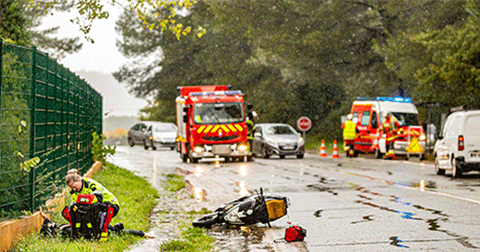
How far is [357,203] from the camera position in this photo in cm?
1302

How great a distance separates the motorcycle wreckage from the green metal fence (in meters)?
2.38

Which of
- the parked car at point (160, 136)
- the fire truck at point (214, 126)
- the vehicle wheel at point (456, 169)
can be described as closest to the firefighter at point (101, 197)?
the vehicle wheel at point (456, 169)

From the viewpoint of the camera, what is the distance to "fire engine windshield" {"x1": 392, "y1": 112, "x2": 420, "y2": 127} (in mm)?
29469

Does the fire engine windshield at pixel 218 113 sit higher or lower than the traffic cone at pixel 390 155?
higher

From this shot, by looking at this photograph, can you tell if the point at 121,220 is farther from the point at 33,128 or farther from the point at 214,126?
the point at 214,126

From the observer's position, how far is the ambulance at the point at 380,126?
28422 millimetres

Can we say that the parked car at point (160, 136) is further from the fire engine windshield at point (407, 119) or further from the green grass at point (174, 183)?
the green grass at point (174, 183)

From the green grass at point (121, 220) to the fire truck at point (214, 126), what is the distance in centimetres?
826

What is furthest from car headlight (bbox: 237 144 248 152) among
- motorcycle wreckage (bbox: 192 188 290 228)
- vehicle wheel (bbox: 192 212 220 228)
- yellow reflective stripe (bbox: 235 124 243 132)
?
motorcycle wreckage (bbox: 192 188 290 228)

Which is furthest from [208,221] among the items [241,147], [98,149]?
[241,147]

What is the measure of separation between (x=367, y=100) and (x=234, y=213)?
21.4m

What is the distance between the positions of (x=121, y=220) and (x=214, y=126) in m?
16.1

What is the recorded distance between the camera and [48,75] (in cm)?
1058

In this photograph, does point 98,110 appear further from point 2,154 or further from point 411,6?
point 411,6
